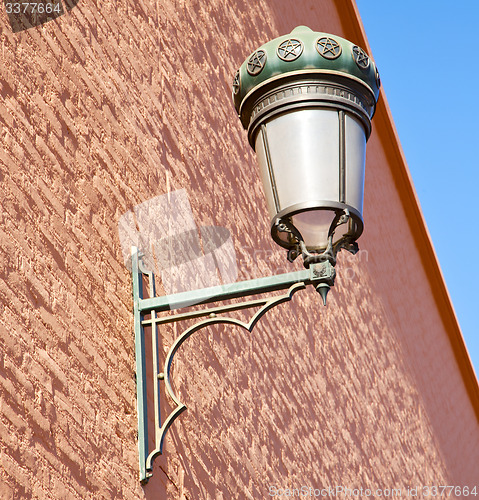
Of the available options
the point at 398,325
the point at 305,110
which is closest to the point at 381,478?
the point at 398,325

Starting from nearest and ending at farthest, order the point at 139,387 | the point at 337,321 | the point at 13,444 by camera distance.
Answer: the point at 13,444, the point at 139,387, the point at 337,321

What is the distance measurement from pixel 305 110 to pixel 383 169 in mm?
6103

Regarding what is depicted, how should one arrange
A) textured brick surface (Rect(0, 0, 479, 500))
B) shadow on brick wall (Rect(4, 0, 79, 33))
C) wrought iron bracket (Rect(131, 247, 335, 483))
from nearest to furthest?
textured brick surface (Rect(0, 0, 479, 500)), wrought iron bracket (Rect(131, 247, 335, 483)), shadow on brick wall (Rect(4, 0, 79, 33))

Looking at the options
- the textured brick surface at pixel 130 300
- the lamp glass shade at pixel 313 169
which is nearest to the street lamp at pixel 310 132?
the lamp glass shade at pixel 313 169

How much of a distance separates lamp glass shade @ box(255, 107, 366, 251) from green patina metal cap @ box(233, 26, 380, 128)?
0.39 ft

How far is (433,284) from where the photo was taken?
33.5 ft

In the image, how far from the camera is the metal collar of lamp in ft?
9.62

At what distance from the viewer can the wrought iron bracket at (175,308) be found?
9.80 ft

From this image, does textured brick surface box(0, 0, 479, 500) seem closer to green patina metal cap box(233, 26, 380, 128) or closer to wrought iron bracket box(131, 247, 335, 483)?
wrought iron bracket box(131, 247, 335, 483)

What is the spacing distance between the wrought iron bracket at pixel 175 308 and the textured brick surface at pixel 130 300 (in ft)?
0.14

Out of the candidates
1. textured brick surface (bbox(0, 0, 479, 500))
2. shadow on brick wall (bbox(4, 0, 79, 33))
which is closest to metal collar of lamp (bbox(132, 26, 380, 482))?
textured brick surface (bbox(0, 0, 479, 500))

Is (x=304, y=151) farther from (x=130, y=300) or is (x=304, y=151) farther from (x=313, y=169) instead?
(x=130, y=300)

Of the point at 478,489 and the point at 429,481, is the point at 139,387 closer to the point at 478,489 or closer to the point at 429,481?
the point at 429,481

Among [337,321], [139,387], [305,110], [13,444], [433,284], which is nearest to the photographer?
[13,444]
